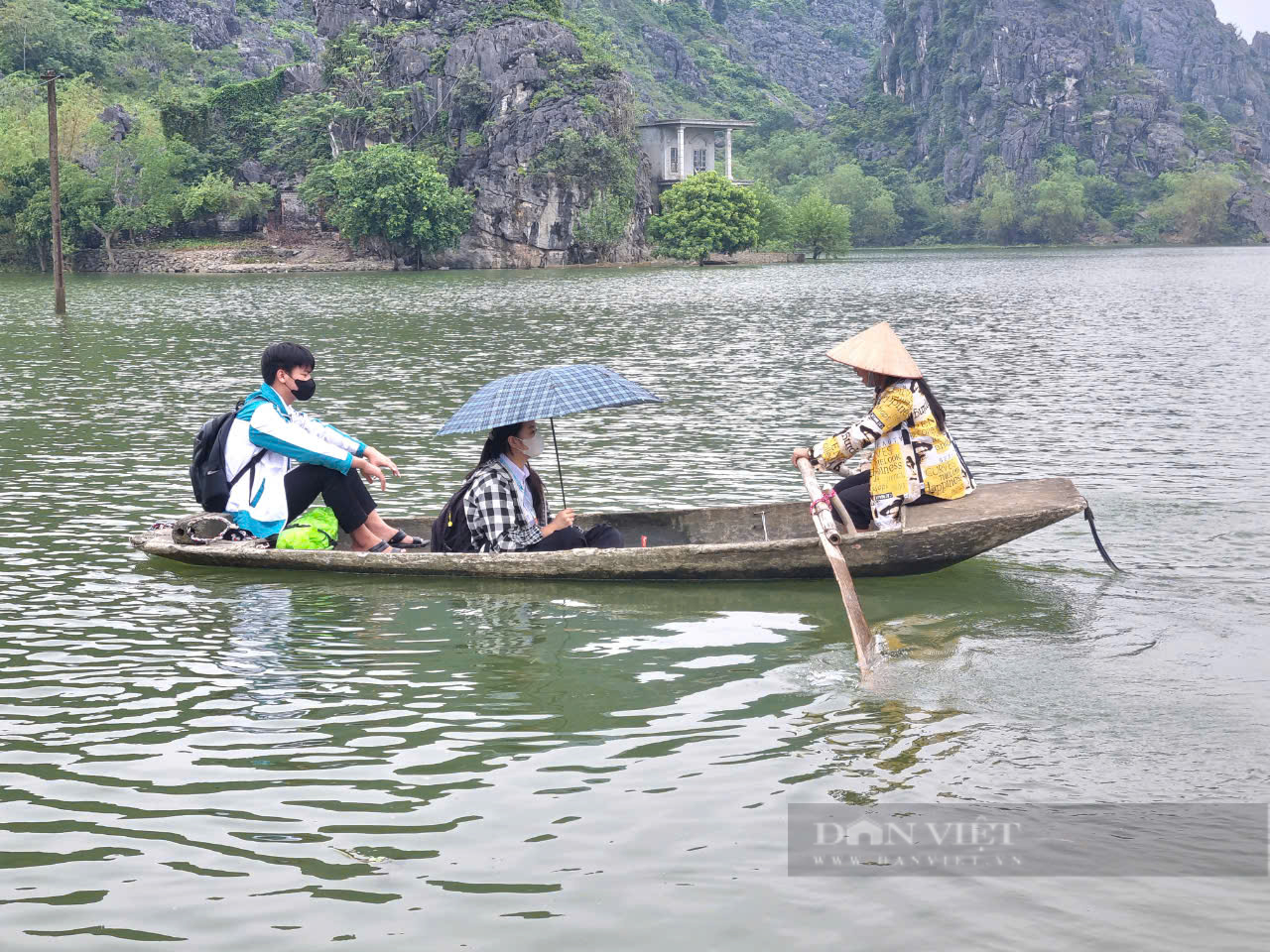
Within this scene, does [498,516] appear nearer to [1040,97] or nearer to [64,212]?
[64,212]

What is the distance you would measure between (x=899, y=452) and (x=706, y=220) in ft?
237

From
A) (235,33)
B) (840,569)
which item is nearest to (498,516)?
(840,569)

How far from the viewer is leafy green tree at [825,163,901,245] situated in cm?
13238

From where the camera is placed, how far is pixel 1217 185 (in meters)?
126

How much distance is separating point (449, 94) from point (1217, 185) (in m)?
80.4

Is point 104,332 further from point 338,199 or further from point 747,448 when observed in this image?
point 338,199

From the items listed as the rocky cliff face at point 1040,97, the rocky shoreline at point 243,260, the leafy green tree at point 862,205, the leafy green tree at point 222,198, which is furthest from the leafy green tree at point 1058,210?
the leafy green tree at point 222,198

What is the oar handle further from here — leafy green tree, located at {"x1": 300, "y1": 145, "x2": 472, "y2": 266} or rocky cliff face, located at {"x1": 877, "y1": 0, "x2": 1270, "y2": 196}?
rocky cliff face, located at {"x1": 877, "y1": 0, "x2": 1270, "y2": 196}

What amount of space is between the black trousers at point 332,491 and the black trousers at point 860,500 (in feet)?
11.9

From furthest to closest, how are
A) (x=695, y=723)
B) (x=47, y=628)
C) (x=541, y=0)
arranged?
(x=541, y=0), (x=47, y=628), (x=695, y=723)

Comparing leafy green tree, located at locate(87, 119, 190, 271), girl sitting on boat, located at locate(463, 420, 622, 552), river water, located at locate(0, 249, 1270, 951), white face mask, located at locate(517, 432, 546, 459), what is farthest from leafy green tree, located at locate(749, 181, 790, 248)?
white face mask, located at locate(517, 432, 546, 459)

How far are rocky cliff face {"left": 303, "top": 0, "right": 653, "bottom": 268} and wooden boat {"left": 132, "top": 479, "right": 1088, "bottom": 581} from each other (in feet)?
226

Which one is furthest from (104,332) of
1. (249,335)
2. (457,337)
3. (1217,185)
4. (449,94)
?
(1217,185)

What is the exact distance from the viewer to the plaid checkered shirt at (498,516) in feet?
31.1
